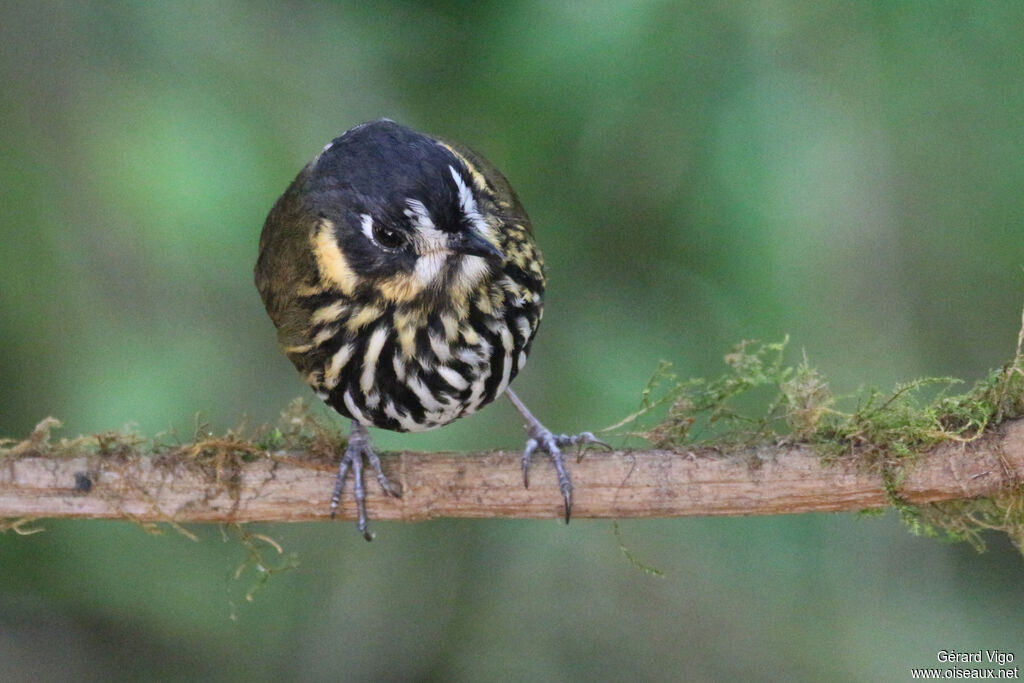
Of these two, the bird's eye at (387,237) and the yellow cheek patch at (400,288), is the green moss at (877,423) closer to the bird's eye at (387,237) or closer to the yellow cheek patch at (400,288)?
the yellow cheek patch at (400,288)

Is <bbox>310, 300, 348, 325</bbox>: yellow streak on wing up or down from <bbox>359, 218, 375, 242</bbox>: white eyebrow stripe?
down

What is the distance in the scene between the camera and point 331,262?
3.17 m

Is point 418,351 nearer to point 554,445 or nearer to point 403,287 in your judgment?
point 403,287

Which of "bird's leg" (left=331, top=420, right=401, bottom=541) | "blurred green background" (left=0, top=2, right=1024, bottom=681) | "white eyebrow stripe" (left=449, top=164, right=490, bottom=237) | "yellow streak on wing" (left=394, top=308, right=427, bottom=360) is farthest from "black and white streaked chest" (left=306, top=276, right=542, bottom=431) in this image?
"blurred green background" (left=0, top=2, right=1024, bottom=681)

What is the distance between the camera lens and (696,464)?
3080 mm

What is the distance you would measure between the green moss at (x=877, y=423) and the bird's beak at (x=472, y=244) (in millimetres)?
692

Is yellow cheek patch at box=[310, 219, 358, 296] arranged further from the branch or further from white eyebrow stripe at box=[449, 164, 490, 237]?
the branch

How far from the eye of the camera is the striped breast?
10.4 feet

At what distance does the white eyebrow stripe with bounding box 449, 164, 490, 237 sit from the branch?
27.3 inches

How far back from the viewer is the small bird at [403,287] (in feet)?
9.79

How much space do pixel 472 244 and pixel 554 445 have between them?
2.49 feet

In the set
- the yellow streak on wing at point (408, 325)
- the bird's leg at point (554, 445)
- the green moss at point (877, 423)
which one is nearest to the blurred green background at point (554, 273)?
the bird's leg at point (554, 445)

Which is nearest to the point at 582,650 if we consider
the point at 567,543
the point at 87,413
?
the point at 567,543

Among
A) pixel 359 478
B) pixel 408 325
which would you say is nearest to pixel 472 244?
pixel 408 325
